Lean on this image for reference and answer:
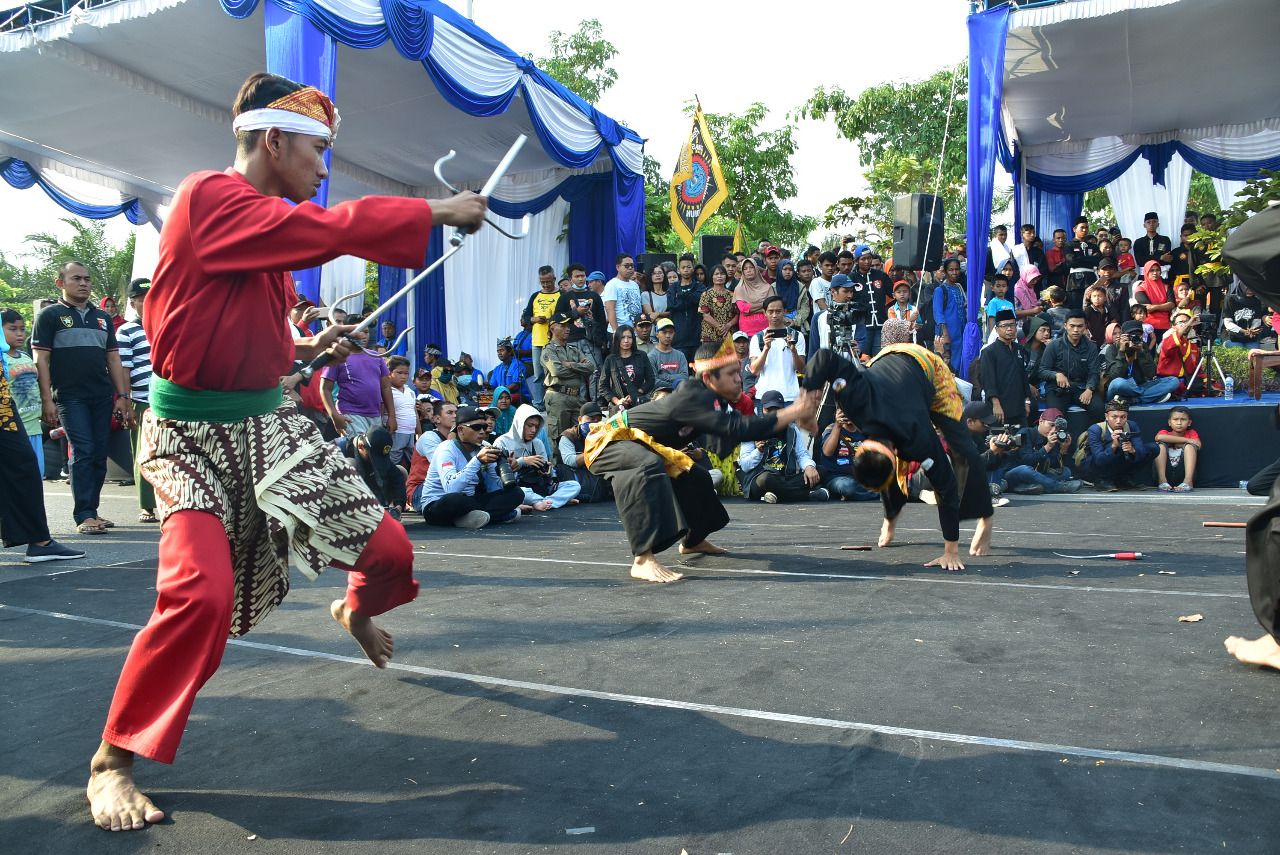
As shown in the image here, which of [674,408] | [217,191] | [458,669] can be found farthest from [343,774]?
[674,408]

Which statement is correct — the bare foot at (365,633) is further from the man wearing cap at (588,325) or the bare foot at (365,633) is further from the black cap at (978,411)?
the man wearing cap at (588,325)

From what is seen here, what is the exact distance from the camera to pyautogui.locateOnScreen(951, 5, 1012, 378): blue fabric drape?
1121 centimetres

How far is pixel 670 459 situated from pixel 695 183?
1028 cm

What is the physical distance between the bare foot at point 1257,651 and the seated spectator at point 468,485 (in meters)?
5.72

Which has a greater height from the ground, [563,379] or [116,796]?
[563,379]

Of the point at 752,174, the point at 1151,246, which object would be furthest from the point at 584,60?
the point at 1151,246

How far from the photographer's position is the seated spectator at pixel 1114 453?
9.95m

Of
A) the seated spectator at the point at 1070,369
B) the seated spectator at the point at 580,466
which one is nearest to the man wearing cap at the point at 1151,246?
the seated spectator at the point at 1070,369

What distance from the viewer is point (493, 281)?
1802 centimetres

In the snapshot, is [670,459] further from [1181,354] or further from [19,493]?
[1181,354]

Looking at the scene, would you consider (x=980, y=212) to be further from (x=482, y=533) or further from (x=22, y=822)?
(x=22, y=822)

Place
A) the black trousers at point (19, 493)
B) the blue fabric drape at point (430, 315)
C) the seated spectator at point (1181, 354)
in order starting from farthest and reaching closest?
the blue fabric drape at point (430, 315) → the seated spectator at point (1181, 354) → the black trousers at point (19, 493)

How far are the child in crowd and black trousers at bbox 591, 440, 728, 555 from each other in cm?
421

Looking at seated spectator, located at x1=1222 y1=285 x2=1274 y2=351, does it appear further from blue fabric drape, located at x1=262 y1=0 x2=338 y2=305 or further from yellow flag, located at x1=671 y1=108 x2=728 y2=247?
blue fabric drape, located at x1=262 y1=0 x2=338 y2=305
